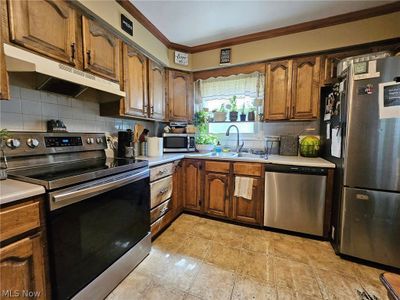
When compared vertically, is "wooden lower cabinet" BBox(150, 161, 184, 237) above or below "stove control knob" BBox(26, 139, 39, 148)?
below

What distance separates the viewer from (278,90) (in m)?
2.42

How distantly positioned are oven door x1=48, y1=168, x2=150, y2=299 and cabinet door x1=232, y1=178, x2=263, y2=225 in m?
1.19

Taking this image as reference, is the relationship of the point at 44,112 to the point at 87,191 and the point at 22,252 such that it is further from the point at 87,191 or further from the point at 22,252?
the point at 22,252

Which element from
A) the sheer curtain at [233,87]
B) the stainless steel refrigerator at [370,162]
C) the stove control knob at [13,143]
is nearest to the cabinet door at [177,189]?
the sheer curtain at [233,87]

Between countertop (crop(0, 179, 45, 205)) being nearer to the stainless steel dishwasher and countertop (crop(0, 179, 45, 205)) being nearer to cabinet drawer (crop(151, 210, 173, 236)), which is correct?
cabinet drawer (crop(151, 210, 173, 236))

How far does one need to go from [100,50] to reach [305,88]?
2.28 meters

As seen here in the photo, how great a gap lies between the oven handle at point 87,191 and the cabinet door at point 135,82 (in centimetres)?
86

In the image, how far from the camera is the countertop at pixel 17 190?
81cm

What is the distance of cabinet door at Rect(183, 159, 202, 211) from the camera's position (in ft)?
8.18

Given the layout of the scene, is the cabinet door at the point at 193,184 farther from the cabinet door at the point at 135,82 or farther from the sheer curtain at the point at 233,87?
the sheer curtain at the point at 233,87

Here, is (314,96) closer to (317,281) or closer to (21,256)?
(317,281)

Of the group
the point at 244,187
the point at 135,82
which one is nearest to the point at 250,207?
the point at 244,187

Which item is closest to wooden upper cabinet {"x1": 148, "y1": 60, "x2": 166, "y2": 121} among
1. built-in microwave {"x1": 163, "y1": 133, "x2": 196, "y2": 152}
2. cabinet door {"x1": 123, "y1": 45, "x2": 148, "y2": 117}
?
cabinet door {"x1": 123, "y1": 45, "x2": 148, "y2": 117}

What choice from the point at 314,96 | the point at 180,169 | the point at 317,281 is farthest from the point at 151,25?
the point at 317,281
